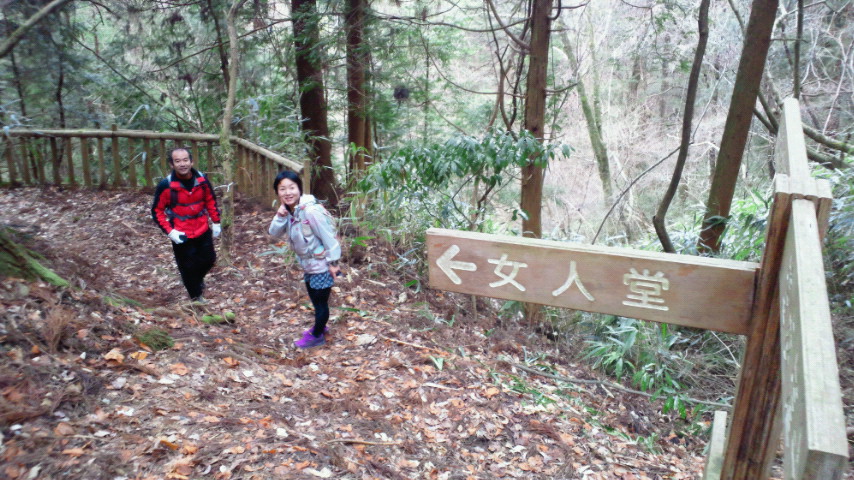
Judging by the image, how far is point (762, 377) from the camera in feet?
5.24

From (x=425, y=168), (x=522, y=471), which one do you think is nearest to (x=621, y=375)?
(x=522, y=471)

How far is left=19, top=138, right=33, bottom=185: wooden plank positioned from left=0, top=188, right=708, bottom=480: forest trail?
4007 mm

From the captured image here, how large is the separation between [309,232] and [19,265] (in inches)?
73.9

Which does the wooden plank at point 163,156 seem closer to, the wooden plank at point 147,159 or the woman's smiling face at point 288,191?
the wooden plank at point 147,159

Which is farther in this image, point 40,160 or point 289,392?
point 40,160

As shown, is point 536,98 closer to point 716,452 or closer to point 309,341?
point 309,341

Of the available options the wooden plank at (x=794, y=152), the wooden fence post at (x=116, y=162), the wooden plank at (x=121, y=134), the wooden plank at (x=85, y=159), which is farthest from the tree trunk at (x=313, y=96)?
the wooden plank at (x=794, y=152)

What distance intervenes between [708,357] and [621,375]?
84 cm

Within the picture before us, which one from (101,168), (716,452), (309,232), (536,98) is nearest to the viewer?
(716,452)

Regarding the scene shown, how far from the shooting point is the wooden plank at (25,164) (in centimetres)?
862

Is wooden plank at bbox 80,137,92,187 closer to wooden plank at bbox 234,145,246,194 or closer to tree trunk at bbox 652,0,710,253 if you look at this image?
wooden plank at bbox 234,145,246,194

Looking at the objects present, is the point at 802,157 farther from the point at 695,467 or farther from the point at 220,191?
the point at 220,191

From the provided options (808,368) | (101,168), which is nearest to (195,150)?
(101,168)

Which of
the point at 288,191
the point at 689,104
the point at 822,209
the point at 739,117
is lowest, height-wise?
the point at 288,191
